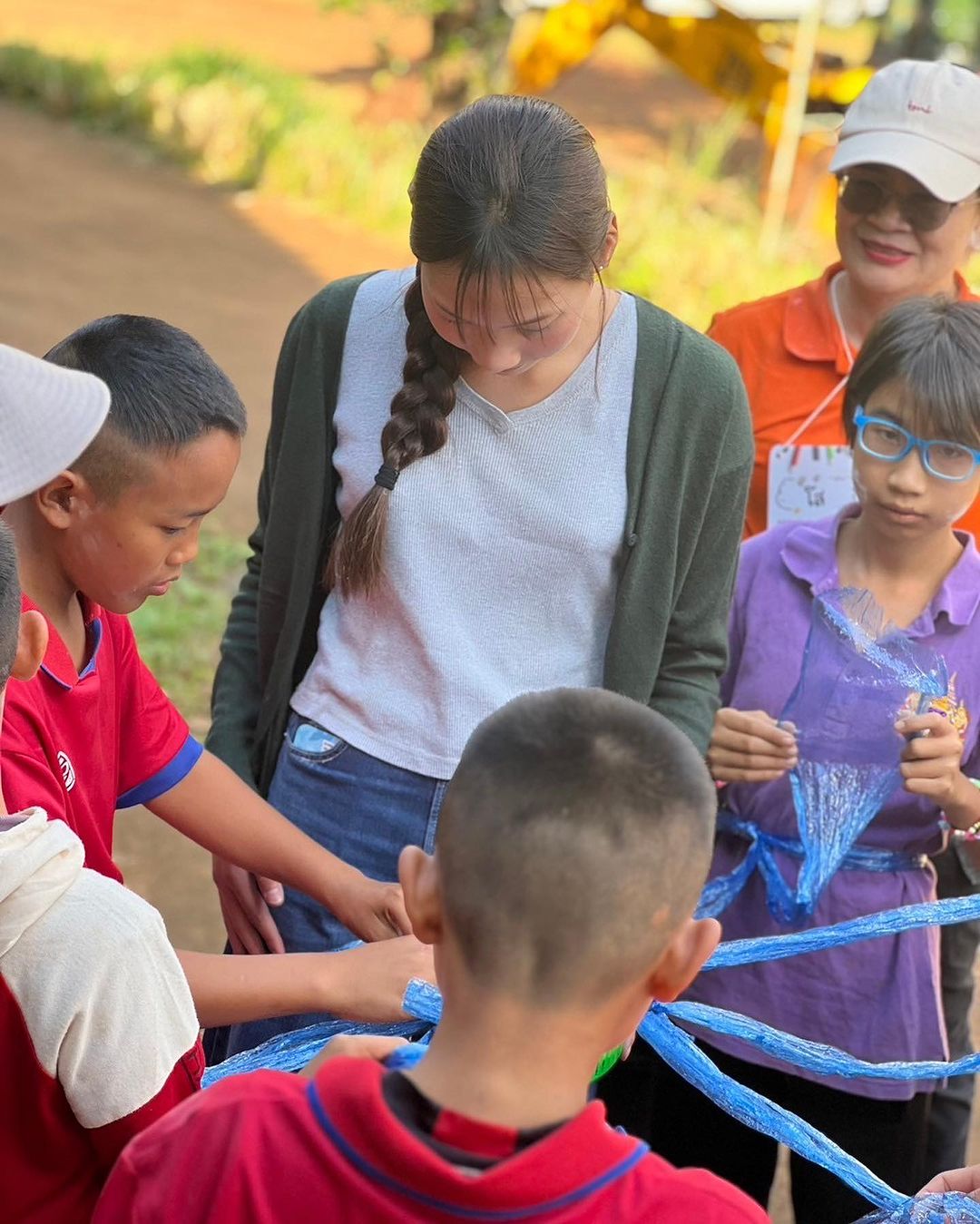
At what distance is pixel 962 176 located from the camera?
288 centimetres

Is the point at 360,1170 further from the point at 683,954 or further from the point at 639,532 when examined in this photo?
the point at 639,532

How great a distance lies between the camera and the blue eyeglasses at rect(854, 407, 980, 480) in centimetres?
250

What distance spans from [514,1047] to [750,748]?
4.19ft

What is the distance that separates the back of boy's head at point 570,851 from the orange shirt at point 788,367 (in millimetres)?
1702

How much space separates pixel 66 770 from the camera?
186 cm

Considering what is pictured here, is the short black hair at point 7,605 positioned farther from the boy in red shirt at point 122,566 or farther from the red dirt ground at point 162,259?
the red dirt ground at point 162,259

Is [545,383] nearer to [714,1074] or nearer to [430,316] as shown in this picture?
[430,316]

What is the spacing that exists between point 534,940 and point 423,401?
1.12 m

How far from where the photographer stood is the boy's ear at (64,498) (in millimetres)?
1954

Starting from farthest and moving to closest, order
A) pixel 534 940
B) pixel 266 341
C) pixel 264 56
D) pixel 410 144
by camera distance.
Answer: pixel 264 56 → pixel 410 144 → pixel 266 341 → pixel 534 940

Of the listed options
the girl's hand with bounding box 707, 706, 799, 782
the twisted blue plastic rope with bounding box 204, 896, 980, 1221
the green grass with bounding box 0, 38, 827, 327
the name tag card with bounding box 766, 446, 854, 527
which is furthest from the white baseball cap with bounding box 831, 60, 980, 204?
the green grass with bounding box 0, 38, 827, 327

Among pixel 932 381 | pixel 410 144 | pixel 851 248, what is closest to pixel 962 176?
pixel 851 248

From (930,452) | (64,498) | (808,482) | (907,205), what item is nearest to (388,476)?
(64,498)

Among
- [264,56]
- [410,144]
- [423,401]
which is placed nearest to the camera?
[423,401]
